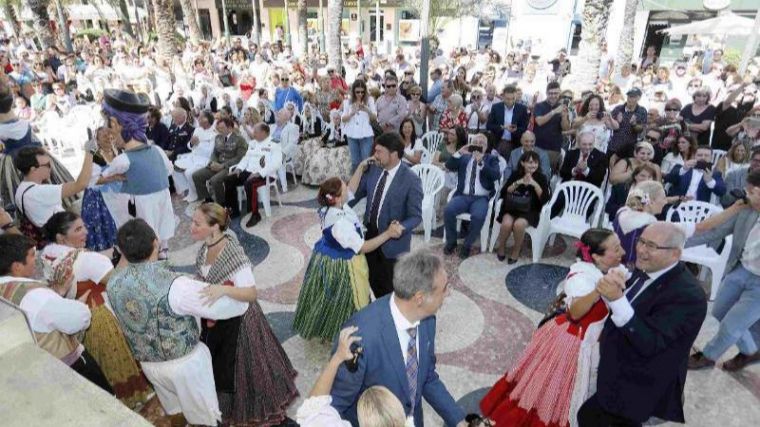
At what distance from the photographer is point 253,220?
6.79 m

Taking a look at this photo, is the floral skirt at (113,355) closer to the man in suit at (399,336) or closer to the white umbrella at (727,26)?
the man in suit at (399,336)

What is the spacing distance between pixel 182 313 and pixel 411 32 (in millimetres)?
32044

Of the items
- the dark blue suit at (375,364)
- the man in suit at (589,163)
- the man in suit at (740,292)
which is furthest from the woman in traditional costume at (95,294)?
the man in suit at (589,163)

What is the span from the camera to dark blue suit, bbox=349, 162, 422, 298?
3.80m

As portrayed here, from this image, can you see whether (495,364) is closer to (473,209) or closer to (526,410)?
(526,410)

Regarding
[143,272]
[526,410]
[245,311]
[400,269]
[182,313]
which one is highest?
[400,269]

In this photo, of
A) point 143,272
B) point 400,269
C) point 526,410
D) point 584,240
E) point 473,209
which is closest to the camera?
point 400,269

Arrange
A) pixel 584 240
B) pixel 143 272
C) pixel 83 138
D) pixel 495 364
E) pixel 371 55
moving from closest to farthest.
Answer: pixel 143 272
pixel 584 240
pixel 495 364
pixel 83 138
pixel 371 55

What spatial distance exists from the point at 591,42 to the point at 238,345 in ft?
38.0

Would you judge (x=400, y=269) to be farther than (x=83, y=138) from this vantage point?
No

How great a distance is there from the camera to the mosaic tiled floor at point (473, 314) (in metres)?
3.59

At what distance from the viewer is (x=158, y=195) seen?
469cm

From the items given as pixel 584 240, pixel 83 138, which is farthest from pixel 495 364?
pixel 83 138

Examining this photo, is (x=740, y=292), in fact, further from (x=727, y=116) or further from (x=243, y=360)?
(x=727, y=116)
